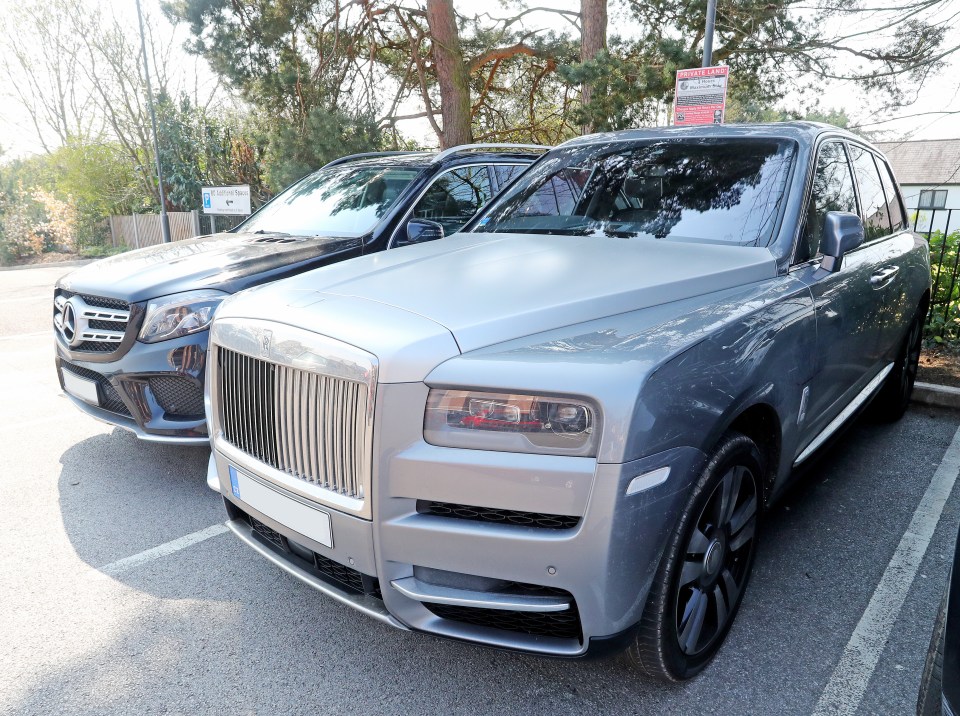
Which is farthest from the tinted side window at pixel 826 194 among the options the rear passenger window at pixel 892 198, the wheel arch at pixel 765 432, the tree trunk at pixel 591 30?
the tree trunk at pixel 591 30

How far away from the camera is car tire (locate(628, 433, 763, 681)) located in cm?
200

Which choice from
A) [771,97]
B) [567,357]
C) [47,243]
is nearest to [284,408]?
[567,357]

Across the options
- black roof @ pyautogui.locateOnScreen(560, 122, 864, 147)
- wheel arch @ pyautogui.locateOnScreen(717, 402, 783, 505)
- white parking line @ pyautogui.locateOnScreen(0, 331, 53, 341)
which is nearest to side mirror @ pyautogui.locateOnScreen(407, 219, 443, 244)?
black roof @ pyautogui.locateOnScreen(560, 122, 864, 147)

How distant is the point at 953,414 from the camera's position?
5.17m

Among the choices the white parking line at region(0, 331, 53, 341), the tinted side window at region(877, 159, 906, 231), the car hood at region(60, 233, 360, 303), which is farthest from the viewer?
the white parking line at region(0, 331, 53, 341)

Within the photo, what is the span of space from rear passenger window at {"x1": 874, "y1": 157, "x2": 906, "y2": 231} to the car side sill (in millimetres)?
929

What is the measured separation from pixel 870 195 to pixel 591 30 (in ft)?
29.8

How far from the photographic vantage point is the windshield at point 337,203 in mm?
4988

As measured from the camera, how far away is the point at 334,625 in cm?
264

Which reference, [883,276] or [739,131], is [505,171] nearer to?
[739,131]

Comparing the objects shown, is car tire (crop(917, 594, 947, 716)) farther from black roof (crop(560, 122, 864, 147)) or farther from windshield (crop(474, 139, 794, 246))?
black roof (crop(560, 122, 864, 147))

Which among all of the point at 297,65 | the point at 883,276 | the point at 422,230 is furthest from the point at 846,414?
the point at 297,65

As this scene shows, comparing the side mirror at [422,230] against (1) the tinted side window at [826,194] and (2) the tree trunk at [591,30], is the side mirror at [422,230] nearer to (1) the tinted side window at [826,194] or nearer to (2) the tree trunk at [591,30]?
(1) the tinted side window at [826,194]

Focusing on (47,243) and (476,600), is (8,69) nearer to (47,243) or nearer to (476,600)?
(47,243)
